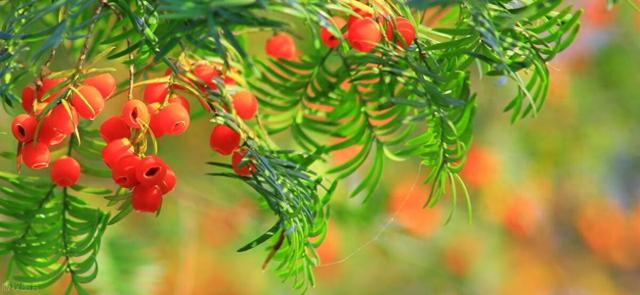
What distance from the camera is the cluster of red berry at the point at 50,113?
1.58 feet

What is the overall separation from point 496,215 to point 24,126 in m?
1.46

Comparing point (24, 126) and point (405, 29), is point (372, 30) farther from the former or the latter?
point (24, 126)

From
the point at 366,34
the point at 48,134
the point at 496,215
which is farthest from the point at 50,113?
the point at 496,215

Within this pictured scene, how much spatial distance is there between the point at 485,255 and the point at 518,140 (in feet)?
0.75

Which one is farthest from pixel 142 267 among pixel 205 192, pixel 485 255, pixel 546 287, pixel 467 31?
pixel 546 287

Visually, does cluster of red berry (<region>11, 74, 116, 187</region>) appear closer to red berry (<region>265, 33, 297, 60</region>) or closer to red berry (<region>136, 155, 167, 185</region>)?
red berry (<region>136, 155, 167, 185</region>)

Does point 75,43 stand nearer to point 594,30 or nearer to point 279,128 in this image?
point 279,128

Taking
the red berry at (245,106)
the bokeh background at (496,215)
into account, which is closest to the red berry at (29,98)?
the red berry at (245,106)

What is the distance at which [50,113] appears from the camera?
1.61ft

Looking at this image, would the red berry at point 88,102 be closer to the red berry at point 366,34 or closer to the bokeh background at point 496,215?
the red berry at point 366,34

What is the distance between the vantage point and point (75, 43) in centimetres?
73

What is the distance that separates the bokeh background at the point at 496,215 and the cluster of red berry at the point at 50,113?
0.54m

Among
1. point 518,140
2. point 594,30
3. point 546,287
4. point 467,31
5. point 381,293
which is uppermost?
point 467,31

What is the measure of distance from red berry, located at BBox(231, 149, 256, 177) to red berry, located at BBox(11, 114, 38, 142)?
0.10m
